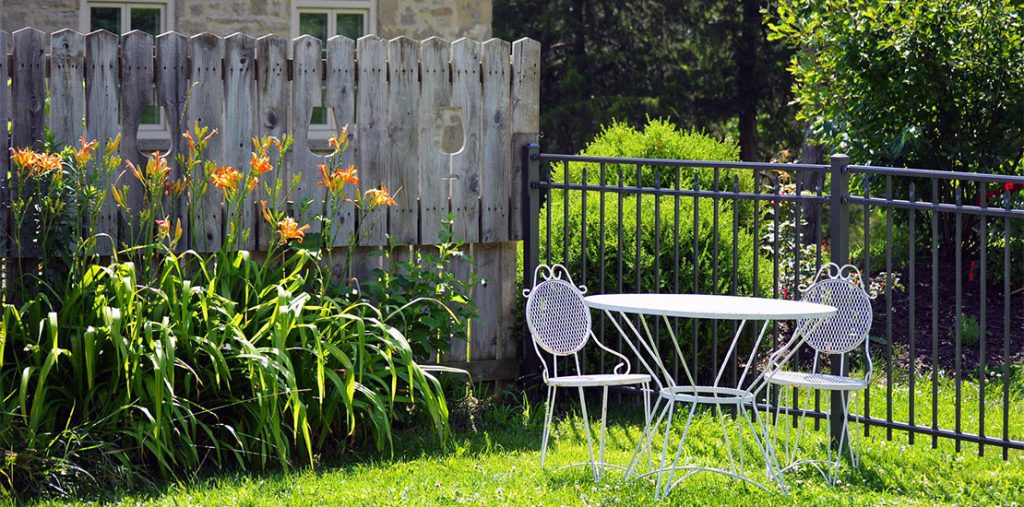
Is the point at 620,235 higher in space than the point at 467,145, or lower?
lower

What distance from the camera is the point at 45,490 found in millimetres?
4449

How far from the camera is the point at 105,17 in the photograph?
10.4 meters

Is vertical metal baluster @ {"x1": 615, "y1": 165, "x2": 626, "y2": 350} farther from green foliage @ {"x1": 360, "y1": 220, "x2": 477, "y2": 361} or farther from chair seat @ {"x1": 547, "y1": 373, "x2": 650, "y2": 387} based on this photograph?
chair seat @ {"x1": 547, "y1": 373, "x2": 650, "y2": 387}

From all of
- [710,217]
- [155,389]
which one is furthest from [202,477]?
[710,217]

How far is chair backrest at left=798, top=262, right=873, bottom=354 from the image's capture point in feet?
16.9

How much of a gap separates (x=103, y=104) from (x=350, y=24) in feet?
19.2

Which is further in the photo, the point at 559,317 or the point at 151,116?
the point at 151,116

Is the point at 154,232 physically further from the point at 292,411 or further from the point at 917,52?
the point at 917,52

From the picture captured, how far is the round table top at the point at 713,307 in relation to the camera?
4469 mm

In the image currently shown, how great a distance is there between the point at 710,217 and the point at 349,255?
2116mm

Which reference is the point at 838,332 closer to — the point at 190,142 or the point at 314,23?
the point at 190,142

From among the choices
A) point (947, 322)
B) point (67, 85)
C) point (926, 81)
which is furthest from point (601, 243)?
point (926, 81)

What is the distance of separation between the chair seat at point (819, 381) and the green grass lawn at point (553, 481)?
39cm

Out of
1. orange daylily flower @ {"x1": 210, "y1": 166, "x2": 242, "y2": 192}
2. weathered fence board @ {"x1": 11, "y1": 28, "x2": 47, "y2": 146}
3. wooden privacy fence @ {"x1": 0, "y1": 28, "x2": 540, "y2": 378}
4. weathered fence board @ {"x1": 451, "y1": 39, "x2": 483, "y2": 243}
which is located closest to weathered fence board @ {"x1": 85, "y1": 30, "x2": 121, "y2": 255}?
wooden privacy fence @ {"x1": 0, "y1": 28, "x2": 540, "y2": 378}
